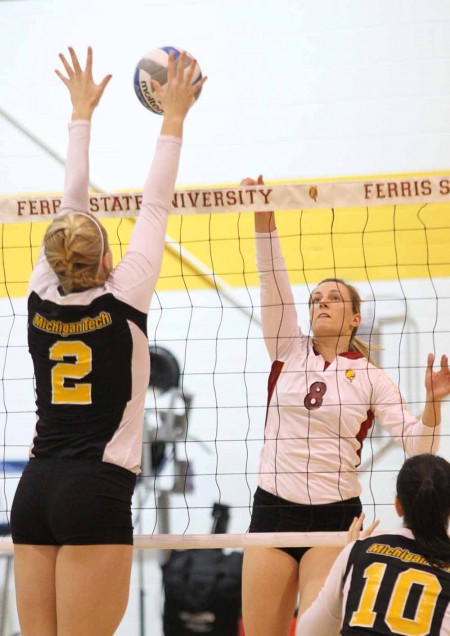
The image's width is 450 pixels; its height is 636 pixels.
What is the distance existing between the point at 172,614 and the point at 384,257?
245 centimetres

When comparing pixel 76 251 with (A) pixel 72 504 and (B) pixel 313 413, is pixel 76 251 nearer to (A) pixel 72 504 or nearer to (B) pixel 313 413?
(A) pixel 72 504

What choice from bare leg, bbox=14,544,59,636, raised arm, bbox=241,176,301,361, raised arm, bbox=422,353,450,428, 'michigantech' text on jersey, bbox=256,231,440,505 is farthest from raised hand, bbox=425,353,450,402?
bare leg, bbox=14,544,59,636

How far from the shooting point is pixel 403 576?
7.62ft

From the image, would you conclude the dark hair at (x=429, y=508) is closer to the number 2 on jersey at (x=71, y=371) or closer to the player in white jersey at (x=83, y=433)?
the player in white jersey at (x=83, y=433)

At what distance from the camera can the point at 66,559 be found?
2510mm

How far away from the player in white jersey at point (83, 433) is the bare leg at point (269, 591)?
2.83 ft

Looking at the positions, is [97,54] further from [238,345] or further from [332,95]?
[238,345]

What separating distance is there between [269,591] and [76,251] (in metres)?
1.51

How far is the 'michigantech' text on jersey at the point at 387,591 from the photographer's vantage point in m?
2.28

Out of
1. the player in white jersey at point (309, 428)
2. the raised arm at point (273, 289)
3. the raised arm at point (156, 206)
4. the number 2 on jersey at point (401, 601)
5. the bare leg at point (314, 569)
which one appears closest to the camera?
the number 2 on jersey at point (401, 601)

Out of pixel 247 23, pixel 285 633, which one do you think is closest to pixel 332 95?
pixel 247 23

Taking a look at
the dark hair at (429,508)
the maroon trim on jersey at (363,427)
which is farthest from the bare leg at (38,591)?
the maroon trim on jersey at (363,427)

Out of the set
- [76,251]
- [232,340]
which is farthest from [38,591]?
[232,340]

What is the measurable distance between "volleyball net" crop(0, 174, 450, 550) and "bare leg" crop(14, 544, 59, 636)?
2.68 meters
